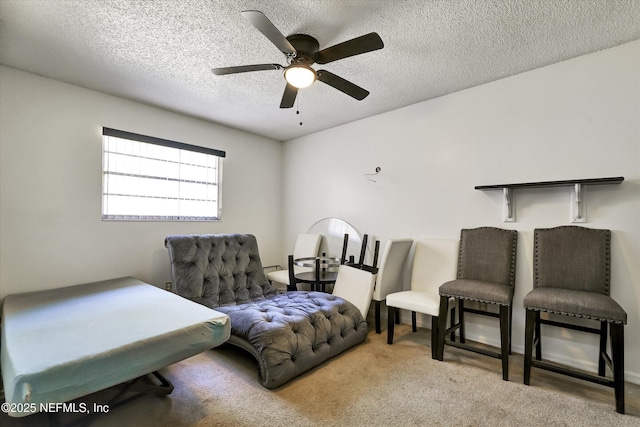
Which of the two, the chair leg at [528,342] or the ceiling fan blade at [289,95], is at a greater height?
the ceiling fan blade at [289,95]

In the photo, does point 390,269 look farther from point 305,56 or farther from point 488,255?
point 305,56

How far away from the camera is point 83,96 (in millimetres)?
2852

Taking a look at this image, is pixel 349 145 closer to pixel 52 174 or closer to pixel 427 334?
pixel 427 334

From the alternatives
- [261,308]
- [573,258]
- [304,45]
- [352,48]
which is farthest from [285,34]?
[573,258]

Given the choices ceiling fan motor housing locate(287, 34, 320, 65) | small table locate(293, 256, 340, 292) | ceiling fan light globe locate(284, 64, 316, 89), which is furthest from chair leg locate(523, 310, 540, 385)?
ceiling fan motor housing locate(287, 34, 320, 65)

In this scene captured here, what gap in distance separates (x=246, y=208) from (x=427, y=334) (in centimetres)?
290

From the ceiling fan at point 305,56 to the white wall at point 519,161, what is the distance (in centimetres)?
133

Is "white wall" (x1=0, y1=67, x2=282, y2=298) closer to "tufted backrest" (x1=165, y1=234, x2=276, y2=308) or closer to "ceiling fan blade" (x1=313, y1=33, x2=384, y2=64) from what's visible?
"tufted backrest" (x1=165, y1=234, x2=276, y2=308)

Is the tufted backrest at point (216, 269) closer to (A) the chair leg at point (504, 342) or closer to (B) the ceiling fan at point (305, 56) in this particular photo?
(B) the ceiling fan at point (305, 56)

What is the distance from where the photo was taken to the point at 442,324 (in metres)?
2.40

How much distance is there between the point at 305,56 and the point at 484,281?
7.69 feet

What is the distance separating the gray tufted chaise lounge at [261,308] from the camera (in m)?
2.06

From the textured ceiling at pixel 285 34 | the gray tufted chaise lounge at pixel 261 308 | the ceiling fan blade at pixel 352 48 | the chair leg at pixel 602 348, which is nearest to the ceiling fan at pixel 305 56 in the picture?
the ceiling fan blade at pixel 352 48

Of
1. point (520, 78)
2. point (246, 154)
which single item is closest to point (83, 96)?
point (246, 154)
